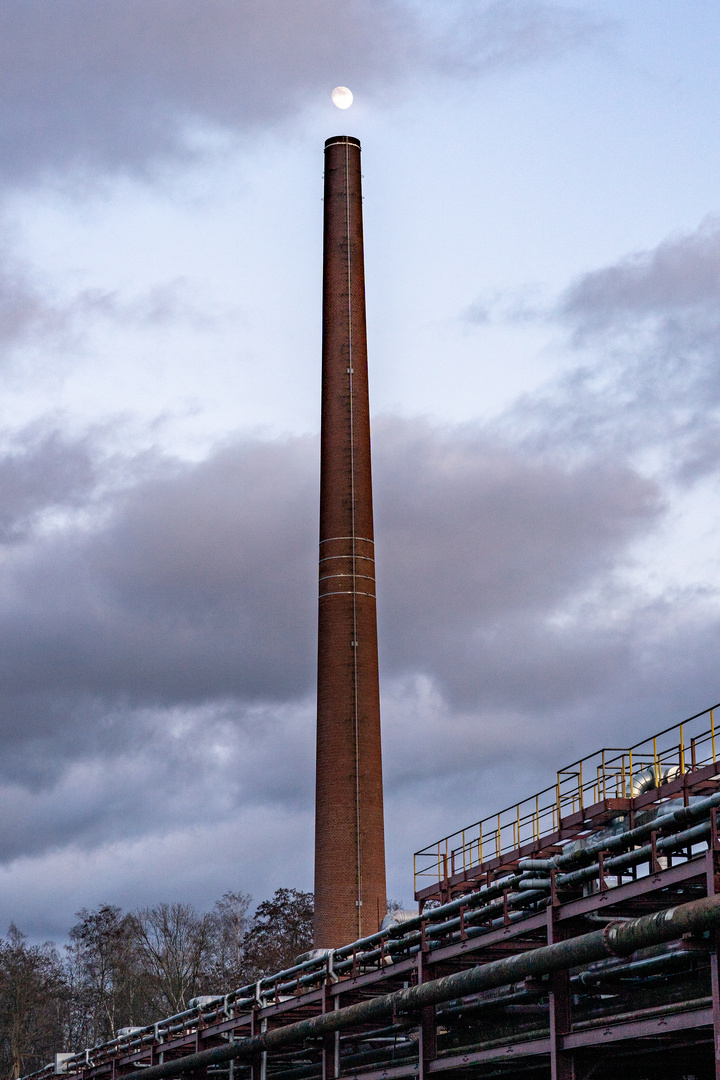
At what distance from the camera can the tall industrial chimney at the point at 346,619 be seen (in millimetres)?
49656

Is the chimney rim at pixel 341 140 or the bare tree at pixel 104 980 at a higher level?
the chimney rim at pixel 341 140

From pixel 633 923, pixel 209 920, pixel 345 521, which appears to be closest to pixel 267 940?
pixel 209 920

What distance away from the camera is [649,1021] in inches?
853

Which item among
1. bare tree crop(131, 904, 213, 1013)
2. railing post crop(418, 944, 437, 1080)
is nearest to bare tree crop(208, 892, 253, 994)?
bare tree crop(131, 904, 213, 1013)

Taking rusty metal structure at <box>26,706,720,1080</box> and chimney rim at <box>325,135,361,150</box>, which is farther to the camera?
chimney rim at <box>325,135,361,150</box>

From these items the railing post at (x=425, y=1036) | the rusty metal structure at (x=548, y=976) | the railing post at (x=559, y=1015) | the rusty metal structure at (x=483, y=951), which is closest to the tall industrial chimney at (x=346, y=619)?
the rusty metal structure at (x=483, y=951)

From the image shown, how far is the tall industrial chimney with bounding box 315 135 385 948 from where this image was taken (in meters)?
49.7

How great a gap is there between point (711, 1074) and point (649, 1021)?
5645 millimetres

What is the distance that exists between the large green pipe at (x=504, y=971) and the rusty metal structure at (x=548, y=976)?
3cm

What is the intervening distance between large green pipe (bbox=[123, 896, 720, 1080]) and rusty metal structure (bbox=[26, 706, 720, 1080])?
35 mm

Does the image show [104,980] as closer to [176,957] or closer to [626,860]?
[176,957]

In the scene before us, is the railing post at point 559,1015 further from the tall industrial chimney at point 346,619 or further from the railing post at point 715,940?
the tall industrial chimney at point 346,619

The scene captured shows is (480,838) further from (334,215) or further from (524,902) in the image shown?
(334,215)

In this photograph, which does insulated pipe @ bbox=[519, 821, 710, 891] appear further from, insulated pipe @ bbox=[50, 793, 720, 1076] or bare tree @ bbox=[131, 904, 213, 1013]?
bare tree @ bbox=[131, 904, 213, 1013]
